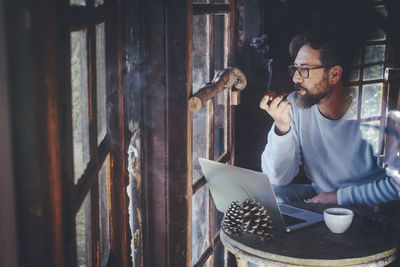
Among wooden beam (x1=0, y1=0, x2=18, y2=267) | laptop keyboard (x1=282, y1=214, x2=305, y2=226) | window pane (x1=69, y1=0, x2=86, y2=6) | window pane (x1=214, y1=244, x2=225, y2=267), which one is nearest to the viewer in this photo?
wooden beam (x1=0, y1=0, x2=18, y2=267)

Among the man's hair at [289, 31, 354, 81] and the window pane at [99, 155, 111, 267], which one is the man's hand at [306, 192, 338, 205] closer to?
the man's hair at [289, 31, 354, 81]

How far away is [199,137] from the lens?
2.17m

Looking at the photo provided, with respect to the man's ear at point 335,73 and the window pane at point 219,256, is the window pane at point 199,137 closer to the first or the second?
the window pane at point 219,256

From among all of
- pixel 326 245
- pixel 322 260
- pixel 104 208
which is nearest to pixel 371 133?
pixel 326 245

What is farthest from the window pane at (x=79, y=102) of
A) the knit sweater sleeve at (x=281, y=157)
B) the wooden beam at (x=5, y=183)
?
the knit sweater sleeve at (x=281, y=157)

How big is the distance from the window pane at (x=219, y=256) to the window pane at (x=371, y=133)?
3.47ft

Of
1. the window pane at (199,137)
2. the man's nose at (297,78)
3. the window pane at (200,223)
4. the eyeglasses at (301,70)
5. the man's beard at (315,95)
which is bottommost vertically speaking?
the window pane at (200,223)

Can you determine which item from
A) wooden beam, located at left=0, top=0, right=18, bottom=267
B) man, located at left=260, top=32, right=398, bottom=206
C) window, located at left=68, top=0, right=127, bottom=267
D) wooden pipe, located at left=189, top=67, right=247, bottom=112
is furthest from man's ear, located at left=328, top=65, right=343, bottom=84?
wooden beam, located at left=0, top=0, right=18, bottom=267

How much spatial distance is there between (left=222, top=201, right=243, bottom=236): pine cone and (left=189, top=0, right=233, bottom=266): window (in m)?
0.18

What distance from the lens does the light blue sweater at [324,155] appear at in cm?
262

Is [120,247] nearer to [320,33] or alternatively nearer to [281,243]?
[281,243]

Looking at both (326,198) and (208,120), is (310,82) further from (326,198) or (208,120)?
(208,120)

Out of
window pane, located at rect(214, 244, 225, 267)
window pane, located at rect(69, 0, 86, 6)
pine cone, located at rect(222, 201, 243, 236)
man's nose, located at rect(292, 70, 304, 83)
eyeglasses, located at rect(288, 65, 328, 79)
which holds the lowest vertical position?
window pane, located at rect(214, 244, 225, 267)

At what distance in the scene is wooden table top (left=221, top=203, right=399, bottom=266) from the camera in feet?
5.41
